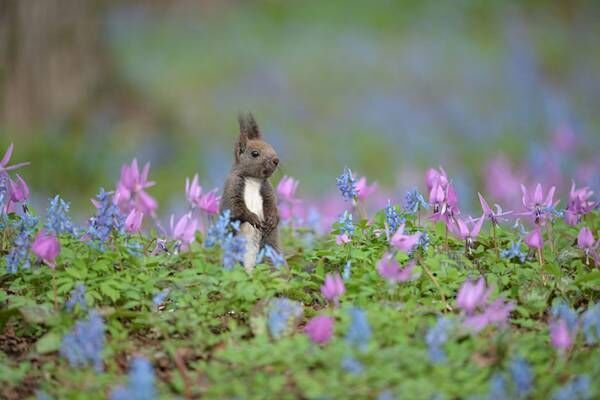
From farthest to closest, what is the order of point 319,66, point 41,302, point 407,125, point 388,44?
1. point 388,44
2. point 319,66
3. point 407,125
4. point 41,302

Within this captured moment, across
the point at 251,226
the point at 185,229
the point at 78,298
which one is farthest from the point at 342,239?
the point at 78,298

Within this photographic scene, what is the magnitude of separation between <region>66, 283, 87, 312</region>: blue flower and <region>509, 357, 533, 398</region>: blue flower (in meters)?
1.54

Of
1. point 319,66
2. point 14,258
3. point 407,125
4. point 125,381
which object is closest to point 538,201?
point 125,381

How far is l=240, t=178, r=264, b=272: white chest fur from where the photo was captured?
13.9 feet

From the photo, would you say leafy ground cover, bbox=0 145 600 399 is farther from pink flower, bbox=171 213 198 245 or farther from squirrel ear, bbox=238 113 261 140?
squirrel ear, bbox=238 113 261 140

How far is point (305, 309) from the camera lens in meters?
3.90

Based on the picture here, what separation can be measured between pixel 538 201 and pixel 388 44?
47.1 feet

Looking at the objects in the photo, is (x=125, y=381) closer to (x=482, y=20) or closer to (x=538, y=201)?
(x=538, y=201)

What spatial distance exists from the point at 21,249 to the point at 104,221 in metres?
0.34

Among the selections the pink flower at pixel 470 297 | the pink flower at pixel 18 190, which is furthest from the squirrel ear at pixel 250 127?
the pink flower at pixel 470 297

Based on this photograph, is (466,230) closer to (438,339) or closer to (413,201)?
(413,201)

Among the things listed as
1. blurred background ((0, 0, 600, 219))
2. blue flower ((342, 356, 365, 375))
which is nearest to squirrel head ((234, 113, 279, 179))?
blue flower ((342, 356, 365, 375))

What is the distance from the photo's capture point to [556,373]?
125 inches

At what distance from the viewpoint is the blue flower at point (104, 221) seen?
148 inches
